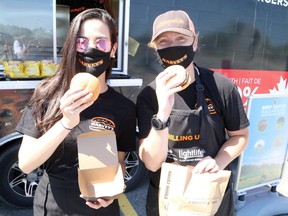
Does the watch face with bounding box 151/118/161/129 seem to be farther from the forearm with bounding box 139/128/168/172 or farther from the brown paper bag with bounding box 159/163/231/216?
the brown paper bag with bounding box 159/163/231/216

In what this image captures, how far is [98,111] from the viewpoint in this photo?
1.44 m

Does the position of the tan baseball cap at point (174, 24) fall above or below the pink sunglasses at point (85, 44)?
above

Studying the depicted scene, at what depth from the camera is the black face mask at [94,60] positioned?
4.63 feet

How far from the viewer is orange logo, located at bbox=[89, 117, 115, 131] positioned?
1.41 meters

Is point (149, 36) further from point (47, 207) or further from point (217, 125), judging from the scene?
point (47, 207)

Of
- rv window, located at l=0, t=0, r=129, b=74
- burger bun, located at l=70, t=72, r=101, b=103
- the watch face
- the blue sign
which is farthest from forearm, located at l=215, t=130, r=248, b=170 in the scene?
rv window, located at l=0, t=0, r=129, b=74

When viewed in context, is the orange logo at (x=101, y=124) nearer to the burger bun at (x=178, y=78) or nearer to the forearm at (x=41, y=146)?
the forearm at (x=41, y=146)

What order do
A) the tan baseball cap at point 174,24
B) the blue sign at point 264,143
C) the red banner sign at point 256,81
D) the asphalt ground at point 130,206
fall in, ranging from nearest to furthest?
the tan baseball cap at point 174,24 < the blue sign at point 264,143 < the asphalt ground at point 130,206 < the red banner sign at point 256,81

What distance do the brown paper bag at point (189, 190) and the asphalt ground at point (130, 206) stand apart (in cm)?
205

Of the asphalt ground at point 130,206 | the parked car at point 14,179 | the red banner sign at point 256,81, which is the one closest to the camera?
the parked car at point 14,179

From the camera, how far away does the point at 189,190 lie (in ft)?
4.16

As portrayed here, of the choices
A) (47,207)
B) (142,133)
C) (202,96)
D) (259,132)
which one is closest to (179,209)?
(142,133)

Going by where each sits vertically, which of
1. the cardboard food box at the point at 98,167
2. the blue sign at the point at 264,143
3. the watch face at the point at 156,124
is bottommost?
the blue sign at the point at 264,143

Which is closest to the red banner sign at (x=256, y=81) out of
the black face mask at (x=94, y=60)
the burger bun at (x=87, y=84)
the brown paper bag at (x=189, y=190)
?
the black face mask at (x=94, y=60)
